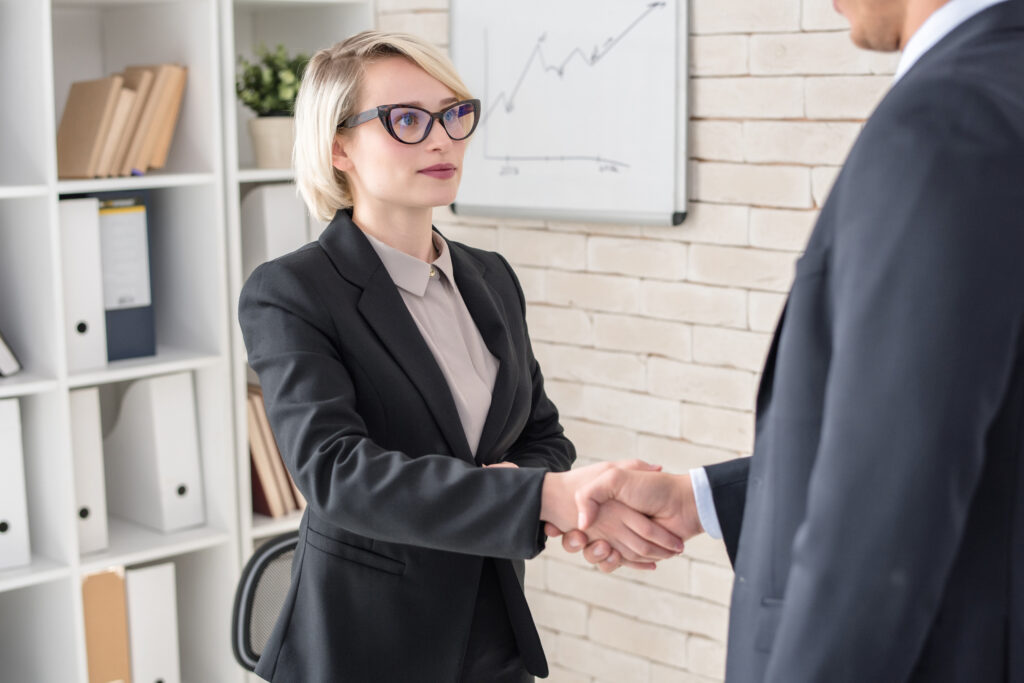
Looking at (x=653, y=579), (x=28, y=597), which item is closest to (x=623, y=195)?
(x=653, y=579)

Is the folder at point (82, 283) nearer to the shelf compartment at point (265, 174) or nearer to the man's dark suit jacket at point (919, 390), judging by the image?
the shelf compartment at point (265, 174)

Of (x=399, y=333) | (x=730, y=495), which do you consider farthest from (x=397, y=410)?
(x=730, y=495)

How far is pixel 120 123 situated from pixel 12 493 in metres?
0.90

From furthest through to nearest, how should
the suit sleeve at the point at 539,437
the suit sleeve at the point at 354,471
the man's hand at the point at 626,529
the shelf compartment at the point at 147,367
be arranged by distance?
the shelf compartment at the point at 147,367
the suit sleeve at the point at 539,437
the man's hand at the point at 626,529
the suit sleeve at the point at 354,471

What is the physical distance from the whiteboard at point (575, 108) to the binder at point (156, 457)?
35.5 inches

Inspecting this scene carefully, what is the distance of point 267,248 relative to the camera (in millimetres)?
Result: 3027

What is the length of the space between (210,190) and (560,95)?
90 cm

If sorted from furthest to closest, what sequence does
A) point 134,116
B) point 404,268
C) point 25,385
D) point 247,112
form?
1. point 247,112
2. point 134,116
3. point 25,385
4. point 404,268

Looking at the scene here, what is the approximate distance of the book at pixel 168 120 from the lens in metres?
2.84

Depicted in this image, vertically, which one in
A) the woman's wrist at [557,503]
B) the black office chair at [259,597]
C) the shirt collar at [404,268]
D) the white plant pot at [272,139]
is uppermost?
the white plant pot at [272,139]

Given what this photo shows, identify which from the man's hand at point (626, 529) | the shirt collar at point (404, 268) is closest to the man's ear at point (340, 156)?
the shirt collar at point (404, 268)

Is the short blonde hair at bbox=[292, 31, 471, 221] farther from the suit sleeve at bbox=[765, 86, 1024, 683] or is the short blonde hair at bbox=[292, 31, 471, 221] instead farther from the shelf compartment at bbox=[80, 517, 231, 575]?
the shelf compartment at bbox=[80, 517, 231, 575]

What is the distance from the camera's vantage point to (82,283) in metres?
2.69

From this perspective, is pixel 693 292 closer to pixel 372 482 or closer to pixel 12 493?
pixel 372 482
